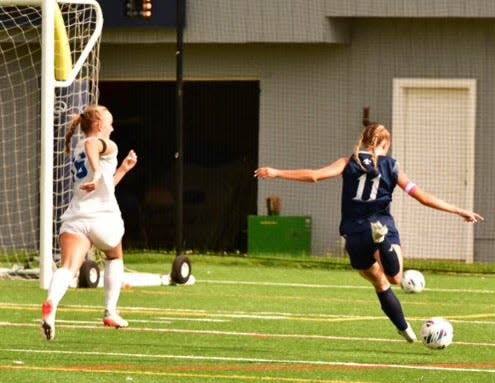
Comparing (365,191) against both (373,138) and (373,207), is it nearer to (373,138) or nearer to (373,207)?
(373,207)

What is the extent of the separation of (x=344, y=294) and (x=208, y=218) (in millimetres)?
10687

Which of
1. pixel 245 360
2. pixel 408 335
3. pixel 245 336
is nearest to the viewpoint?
pixel 245 360

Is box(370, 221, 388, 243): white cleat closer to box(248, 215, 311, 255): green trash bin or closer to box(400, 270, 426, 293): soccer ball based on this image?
box(400, 270, 426, 293): soccer ball

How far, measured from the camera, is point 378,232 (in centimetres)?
1467

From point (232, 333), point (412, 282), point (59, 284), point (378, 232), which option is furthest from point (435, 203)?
point (412, 282)

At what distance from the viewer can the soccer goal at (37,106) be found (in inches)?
847

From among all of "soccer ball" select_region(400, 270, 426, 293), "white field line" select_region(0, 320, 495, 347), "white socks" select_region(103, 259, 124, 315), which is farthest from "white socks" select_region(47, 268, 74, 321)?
"soccer ball" select_region(400, 270, 426, 293)

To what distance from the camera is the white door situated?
1228 inches

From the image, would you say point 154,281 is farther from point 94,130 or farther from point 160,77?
point 160,77

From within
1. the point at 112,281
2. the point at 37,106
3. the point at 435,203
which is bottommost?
the point at 112,281

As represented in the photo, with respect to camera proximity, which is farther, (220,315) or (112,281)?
(220,315)

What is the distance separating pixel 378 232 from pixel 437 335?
3.53ft

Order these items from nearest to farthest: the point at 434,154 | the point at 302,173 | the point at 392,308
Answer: the point at 302,173
the point at 392,308
the point at 434,154

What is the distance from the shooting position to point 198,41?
31406mm
